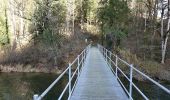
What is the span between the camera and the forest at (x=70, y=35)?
37.6 m

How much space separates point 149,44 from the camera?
44.6 metres

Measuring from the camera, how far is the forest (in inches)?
1481

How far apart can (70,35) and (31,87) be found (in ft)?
85.1

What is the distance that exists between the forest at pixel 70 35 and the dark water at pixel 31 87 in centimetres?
406

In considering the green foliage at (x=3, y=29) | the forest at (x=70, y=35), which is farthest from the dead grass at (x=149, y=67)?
the green foliage at (x=3, y=29)

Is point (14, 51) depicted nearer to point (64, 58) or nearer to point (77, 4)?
point (64, 58)

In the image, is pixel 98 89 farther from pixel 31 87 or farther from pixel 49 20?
pixel 49 20

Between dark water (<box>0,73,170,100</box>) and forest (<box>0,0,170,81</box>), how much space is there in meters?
4.06

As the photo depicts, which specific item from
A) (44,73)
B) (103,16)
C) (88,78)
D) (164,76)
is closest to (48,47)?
(44,73)

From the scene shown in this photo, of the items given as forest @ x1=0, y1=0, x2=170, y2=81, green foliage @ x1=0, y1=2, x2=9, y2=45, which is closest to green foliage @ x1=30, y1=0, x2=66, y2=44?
forest @ x1=0, y1=0, x2=170, y2=81

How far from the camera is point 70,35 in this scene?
5566cm

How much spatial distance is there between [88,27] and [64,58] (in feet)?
75.9

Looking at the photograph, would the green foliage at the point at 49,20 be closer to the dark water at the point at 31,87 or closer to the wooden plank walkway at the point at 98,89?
the dark water at the point at 31,87

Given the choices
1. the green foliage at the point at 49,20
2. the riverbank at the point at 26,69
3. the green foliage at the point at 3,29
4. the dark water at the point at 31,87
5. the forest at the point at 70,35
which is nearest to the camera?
the dark water at the point at 31,87
